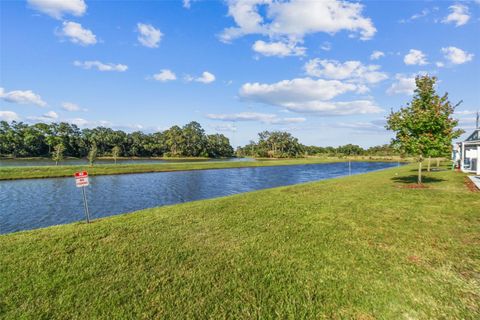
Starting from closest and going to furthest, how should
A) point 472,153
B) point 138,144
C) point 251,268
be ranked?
point 251,268 < point 472,153 < point 138,144

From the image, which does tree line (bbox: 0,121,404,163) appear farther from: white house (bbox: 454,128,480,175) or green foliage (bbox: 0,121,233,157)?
white house (bbox: 454,128,480,175)

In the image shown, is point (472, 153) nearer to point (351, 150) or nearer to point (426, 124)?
point (426, 124)

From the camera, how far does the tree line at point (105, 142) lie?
3169 inches

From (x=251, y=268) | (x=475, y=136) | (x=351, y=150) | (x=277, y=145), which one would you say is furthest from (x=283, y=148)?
(x=251, y=268)

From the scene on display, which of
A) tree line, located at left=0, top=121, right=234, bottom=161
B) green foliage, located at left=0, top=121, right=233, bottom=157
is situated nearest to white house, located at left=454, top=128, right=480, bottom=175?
tree line, located at left=0, top=121, right=234, bottom=161

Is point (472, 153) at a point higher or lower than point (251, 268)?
higher

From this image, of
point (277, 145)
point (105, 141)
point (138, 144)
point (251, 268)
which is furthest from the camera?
point (277, 145)

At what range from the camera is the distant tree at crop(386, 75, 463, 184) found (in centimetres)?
1440

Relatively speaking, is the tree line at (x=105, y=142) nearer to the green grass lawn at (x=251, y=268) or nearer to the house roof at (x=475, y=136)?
the green grass lawn at (x=251, y=268)

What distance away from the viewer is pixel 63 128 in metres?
92.1

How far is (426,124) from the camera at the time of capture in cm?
1444

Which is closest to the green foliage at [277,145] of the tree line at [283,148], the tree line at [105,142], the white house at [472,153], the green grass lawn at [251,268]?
the tree line at [283,148]

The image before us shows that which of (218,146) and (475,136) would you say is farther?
(218,146)

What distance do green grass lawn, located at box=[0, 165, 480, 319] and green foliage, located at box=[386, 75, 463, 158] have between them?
7.11m
